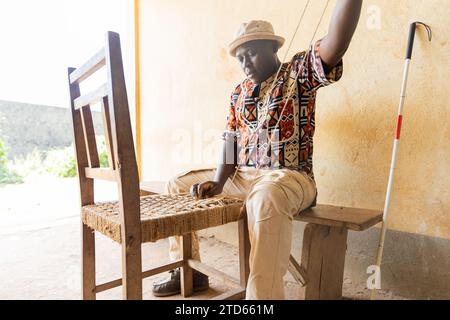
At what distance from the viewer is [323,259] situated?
126 cm

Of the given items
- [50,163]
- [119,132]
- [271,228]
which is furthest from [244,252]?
[50,163]

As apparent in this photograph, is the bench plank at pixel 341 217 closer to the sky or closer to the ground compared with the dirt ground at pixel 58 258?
closer to the sky

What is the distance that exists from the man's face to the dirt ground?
915 millimetres

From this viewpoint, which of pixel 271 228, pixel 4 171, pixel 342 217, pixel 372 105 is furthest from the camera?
pixel 4 171

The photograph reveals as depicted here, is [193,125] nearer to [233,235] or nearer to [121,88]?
[233,235]

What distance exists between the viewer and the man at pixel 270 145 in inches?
38.4

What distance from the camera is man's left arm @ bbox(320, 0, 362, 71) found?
0.97 meters

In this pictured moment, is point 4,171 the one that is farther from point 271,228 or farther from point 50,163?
point 271,228

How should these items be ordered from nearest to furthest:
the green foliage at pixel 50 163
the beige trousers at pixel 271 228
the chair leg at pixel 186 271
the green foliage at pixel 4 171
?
the beige trousers at pixel 271 228, the chair leg at pixel 186 271, the green foliage at pixel 4 171, the green foliage at pixel 50 163

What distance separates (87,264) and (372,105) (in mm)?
1401

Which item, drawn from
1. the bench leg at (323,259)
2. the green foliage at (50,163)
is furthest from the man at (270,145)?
the green foliage at (50,163)

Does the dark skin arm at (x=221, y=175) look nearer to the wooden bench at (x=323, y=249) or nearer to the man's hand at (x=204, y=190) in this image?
the man's hand at (x=204, y=190)

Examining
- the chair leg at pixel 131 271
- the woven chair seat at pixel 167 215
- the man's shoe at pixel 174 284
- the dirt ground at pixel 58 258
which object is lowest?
the dirt ground at pixel 58 258

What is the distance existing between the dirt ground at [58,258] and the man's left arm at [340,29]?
91 cm
